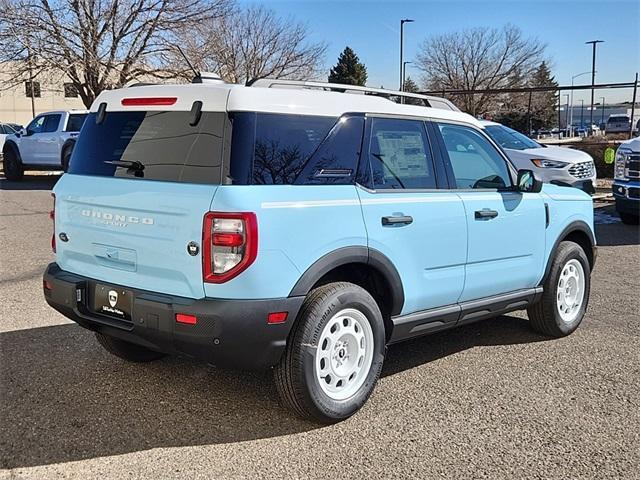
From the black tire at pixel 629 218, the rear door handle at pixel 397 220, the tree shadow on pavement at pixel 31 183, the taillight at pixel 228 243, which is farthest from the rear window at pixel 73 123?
the taillight at pixel 228 243

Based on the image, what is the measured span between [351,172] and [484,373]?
5.82ft

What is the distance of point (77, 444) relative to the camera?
3.55 m

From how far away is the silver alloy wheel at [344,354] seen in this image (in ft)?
12.6

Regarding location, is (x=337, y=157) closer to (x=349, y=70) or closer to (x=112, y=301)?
(x=112, y=301)

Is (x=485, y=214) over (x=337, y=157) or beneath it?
beneath

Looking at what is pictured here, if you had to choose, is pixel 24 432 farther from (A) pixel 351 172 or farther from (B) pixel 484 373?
(B) pixel 484 373

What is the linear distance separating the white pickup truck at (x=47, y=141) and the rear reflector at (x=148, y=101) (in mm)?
13982

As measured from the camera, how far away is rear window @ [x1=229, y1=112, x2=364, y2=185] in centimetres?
350

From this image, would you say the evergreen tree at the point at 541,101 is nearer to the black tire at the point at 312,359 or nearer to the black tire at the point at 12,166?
the black tire at the point at 12,166

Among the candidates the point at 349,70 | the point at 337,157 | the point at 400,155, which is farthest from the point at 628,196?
the point at 349,70

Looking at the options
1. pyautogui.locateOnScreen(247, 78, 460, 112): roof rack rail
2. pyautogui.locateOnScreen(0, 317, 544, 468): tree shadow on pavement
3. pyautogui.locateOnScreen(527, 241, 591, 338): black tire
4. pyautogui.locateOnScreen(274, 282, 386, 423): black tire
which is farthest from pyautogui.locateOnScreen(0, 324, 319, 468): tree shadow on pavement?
pyautogui.locateOnScreen(527, 241, 591, 338): black tire

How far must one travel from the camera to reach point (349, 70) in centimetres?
5466

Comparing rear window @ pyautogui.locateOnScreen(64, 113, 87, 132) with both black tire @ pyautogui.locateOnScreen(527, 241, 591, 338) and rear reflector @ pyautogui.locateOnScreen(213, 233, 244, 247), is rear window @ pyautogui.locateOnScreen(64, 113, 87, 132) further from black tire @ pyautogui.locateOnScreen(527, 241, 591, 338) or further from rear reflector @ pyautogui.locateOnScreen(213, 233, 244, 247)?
rear reflector @ pyautogui.locateOnScreen(213, 233, 244, 247)

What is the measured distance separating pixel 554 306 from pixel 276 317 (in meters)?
2.84
